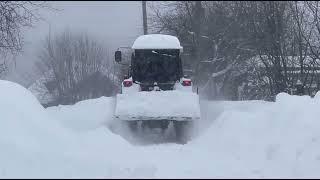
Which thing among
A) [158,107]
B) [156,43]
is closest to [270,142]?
[158,107]

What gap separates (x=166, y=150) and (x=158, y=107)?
3.11 metres

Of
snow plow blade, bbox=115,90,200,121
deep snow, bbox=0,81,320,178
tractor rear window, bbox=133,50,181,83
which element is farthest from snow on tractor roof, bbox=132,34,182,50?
deep snow, bbox=0,81,320,178

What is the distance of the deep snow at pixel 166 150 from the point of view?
7996 mm

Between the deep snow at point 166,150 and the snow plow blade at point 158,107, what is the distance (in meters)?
0.73

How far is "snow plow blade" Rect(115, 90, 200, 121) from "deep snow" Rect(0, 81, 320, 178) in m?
0.73

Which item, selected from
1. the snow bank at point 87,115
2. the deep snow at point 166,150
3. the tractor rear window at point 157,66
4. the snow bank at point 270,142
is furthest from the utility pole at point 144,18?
the deep snow at point 166,150

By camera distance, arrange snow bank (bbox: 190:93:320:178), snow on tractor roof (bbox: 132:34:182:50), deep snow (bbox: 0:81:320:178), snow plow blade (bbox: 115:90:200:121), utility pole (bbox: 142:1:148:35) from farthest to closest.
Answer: utility pole (bbox: 142:1:148:35), snow on tractor roof (bbox: 132:34:182:50), snow plow blade (bbox: 115:90:200:121), snow bank (bbox: 190:93:320:178), deep snow (bbox: 0:81:320:178)

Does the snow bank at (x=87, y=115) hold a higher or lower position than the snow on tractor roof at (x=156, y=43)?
lower

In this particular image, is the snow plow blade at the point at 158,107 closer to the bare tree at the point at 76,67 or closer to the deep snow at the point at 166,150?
the deep snow at the point at 166,150

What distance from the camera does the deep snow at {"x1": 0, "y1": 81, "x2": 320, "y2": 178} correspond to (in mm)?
7996

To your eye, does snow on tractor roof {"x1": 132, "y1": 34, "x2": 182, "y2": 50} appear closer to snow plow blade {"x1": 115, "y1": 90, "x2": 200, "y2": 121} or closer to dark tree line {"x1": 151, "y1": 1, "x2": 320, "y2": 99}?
snow plow blade {"x1": 115, "y1": 90, "x2": 200, "y2": 121}

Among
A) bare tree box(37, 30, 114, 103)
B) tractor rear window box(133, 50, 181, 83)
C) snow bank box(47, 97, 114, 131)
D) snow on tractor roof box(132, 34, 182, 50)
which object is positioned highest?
snow on tractor roof box(132, 34, 182, 50)

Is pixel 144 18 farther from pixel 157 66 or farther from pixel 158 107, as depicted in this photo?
pixel 158 107

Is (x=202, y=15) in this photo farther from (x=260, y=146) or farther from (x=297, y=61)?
(x=260, y=146)
